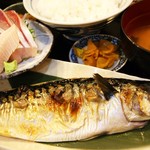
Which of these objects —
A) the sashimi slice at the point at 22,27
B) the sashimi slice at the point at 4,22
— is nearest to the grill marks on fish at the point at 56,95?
the sashimi slice at the point at 22,27

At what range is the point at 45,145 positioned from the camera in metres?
1.40

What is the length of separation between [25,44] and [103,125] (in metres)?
0.74

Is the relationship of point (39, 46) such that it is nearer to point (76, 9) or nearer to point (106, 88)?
point (76, 9)

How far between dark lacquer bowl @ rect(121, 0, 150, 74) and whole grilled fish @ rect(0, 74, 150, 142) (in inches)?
7.5

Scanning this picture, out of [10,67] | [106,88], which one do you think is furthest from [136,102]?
[10,67]

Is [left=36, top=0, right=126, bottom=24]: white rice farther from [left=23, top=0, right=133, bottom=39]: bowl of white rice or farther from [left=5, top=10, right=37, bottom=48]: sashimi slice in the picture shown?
[left=5, top=10, right=37, bottom=48]: sashimi slice

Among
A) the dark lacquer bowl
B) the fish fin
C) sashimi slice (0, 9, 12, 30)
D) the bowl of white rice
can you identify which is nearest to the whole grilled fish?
the fish fin

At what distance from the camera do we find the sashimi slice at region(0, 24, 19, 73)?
167 centimetres

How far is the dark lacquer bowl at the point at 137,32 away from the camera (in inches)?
60.3

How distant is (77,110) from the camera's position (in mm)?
1374

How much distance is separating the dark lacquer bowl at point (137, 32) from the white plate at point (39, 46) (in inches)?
18.6

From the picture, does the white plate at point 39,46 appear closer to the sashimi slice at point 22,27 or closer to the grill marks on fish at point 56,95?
the sashimi slice at point 22,27

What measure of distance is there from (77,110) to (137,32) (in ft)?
2.15

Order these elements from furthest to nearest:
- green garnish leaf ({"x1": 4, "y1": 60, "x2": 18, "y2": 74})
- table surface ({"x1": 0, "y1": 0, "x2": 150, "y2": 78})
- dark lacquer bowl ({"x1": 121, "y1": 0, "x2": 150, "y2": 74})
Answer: table surface ({"x1": 0, "y1": 0, "x2": 150, "y2": 78})
green garnish leaf ({"x1": 4, "y1": 60, "x2": 18, "y2": 74})
dark lacquer bowl ({"x1": 121, "y1": 0, "x2": 150, "y2": 74})
